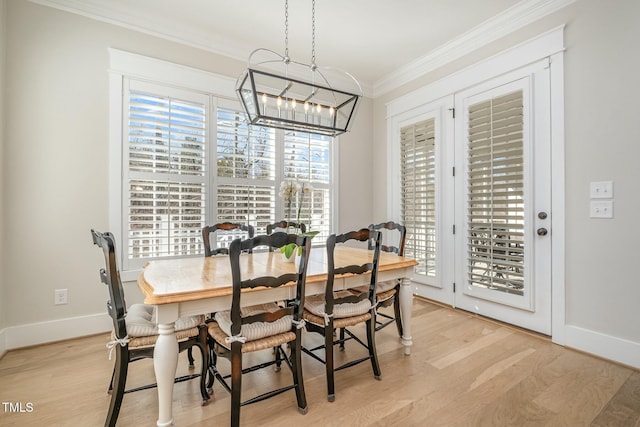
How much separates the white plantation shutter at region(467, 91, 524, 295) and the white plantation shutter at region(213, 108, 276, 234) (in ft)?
7.29

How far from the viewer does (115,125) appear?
9.14 feet

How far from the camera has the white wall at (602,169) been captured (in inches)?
85.0

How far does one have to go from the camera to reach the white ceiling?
270cm

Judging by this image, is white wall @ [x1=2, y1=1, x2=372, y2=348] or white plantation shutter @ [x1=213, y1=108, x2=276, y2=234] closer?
white wall @ [x1=2, y1=1, x2=372, y2=348]

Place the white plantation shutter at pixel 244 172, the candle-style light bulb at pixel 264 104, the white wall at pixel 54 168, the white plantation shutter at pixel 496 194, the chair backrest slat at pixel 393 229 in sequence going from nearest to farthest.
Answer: the candle-style light bulb at pixel 264 104
the white wall at pixel 54 168
the chair backrest slat at pixel 393 229
the white plantation shutter at pixel 496 194
the white plantation shutter at pixel 244 172

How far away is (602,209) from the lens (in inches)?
89.9

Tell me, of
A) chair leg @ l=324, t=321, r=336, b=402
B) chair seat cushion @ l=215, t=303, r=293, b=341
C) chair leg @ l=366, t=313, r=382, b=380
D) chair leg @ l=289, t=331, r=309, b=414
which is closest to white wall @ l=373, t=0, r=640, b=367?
chair leg @ l=366, t=313, r=382, b=380

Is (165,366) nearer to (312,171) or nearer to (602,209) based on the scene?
(312,171)

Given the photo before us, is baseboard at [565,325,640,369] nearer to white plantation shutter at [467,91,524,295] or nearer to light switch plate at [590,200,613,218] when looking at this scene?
white plantation shutter at [467,91,524,295]

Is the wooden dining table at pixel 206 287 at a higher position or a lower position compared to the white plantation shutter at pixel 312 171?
lower

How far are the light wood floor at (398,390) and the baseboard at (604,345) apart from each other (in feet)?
0.23

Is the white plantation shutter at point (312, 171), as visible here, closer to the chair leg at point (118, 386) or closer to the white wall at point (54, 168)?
the white wall at point (54, 168)

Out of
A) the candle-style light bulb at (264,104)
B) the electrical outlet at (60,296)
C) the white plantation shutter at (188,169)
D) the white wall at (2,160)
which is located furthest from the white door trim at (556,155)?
the white wall at (2,160)

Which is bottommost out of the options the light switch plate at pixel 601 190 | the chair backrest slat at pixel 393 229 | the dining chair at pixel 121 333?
the dining chair at pixel 121 333
